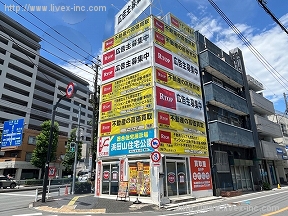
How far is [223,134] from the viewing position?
18.7 m

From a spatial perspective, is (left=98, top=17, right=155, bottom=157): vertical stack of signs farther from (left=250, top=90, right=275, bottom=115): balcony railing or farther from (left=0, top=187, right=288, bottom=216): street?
(left=250, top=90, right=275, bottom=115): balcony railing

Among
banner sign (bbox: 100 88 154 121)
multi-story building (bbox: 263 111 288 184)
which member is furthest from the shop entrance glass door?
multi-story building (bbox: 263 111 288 184)

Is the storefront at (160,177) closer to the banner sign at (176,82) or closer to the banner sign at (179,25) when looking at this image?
the banner sign at (176,82)

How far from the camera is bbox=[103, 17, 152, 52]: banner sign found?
1744cm

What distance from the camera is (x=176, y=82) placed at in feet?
56.3

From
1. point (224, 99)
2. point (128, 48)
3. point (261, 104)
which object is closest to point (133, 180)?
point (128, 48)

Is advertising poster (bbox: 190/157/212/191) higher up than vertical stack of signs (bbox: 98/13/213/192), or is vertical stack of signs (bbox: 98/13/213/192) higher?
vertical stack of signs (bbox: 98/13/213/192)

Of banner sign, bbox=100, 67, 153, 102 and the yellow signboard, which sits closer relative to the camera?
banner sign, bbox=100, 67, 153, 102

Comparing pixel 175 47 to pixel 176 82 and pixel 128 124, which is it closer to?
pixel 176 82

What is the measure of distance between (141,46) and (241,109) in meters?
13.8

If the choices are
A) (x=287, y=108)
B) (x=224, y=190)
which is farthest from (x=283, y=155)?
(x=224, y=190)

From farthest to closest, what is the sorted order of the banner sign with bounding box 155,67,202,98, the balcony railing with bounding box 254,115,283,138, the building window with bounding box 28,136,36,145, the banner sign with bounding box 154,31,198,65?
the building window with bounding box 28,136,36,145, the balcony railing with bounding box 254,115,283,138, the banner sign with bounding box 154,31,198,65, the banner sign with bounding box 155,67,202,98

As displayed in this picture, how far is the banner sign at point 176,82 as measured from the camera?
52.2 feet

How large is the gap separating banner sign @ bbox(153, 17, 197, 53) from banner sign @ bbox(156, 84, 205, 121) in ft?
16.8
